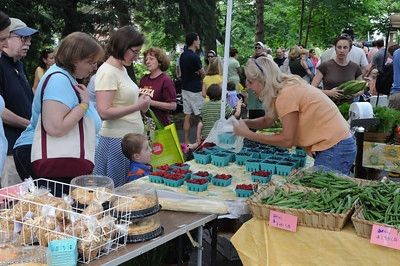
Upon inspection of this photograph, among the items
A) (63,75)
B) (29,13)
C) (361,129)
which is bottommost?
(361,129)

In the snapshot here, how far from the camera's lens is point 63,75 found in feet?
9.37

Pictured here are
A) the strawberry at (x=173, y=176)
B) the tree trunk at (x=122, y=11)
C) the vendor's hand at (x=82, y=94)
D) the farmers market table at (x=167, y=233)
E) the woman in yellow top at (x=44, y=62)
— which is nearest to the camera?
the farmers market table at (x=167, y=233)

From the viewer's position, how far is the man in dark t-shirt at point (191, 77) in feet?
25.6

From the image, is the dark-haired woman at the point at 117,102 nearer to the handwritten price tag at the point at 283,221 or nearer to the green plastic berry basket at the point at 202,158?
the green plastic berry basket at the point at 202,158

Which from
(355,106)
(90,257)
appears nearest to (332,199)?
(90,257)

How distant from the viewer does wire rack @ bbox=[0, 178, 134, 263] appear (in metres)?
2.11

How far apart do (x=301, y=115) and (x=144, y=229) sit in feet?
4.84

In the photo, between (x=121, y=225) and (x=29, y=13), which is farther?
(x=29, y=13)

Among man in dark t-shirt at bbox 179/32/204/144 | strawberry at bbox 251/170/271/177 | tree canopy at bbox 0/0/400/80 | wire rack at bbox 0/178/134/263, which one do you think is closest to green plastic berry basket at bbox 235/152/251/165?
strawberry at bbox 251/170/271/177

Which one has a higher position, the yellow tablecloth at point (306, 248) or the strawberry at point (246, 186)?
the strawberry at point (246, 186)

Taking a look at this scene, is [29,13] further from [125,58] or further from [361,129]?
[361,129]

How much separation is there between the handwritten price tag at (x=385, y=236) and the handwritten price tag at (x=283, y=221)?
0.40 m

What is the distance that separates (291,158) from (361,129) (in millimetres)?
918

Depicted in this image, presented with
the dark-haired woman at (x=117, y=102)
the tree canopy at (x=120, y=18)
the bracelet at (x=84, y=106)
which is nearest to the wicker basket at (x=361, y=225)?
the bracelet at (x=84, y=106)
